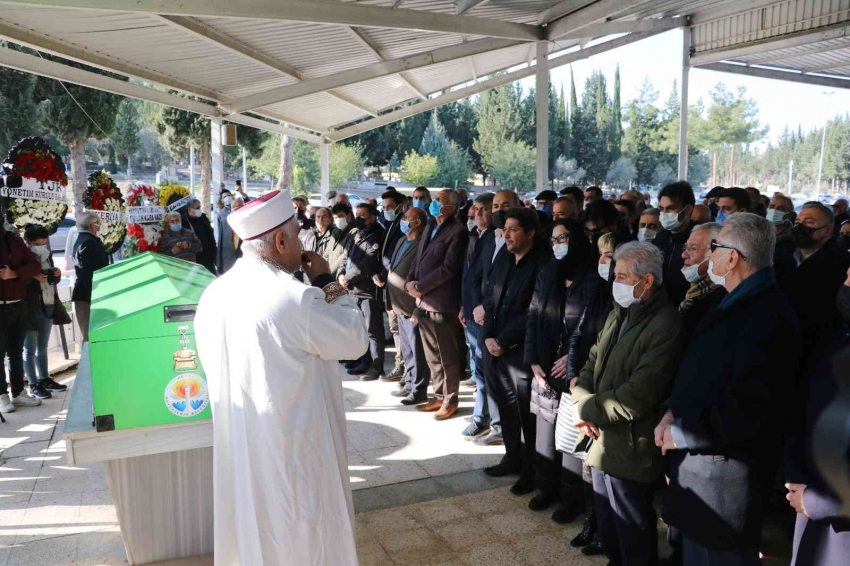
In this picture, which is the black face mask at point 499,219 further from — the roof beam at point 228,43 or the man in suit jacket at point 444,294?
the roof beam at point 228,43

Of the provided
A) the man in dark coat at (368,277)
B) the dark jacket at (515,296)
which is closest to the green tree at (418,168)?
the man in dark coat at (368,277)

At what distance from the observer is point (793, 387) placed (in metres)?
2.56

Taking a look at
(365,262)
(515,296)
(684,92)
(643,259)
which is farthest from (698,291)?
(684,92)

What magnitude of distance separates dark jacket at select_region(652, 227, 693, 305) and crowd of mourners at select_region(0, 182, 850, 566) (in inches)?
0.5

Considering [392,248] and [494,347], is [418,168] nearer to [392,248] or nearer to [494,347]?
[392,248]

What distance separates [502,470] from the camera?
4.72 metres

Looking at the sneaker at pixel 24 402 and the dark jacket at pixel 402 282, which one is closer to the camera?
the sneaker at pixel 24 402

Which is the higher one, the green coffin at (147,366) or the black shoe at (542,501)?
the green coffin at (147,366)

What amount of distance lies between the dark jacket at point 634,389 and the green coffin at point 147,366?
6.06ft

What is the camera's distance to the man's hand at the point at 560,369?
3.86 metres

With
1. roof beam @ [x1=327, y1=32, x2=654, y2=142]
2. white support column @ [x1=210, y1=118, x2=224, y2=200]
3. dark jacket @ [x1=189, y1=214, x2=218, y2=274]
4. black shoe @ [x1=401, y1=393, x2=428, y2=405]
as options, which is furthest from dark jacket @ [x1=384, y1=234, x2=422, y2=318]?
white support column @ [x1=210, y1=118, x2=224, y2=200]

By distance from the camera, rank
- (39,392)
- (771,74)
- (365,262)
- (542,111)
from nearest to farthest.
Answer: (39,392) → (365,262) → (542,111) → (771,74)

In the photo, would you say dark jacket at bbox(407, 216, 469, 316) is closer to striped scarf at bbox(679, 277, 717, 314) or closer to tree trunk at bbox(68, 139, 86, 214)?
striped scarf at bbox(679, 277, 717, 314)

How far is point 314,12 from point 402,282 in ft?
9.62
